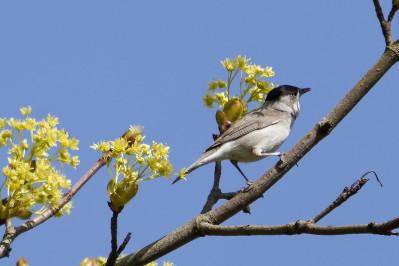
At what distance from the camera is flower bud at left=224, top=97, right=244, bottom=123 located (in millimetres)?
4367

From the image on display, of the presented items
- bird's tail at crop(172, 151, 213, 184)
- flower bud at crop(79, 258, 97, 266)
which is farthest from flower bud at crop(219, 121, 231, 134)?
flower bud at crop(79, 258, 97, 266)

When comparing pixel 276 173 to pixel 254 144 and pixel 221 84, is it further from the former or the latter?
pixel 254 144

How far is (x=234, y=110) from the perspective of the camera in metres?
4.37

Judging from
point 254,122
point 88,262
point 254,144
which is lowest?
point 88,262

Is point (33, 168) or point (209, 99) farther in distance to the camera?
point (209, 99)

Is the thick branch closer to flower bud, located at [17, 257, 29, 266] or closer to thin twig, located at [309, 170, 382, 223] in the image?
thin twig, located at [309, 170, 382, 223]

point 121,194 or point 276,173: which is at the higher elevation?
point 121,194

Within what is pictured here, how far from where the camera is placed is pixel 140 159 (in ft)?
10.7

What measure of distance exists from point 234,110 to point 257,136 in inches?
90.7

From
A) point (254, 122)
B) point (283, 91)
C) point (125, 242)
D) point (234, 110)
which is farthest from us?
point (283, 91)

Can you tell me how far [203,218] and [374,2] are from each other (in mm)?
1616

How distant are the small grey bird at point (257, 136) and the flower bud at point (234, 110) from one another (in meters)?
1.21

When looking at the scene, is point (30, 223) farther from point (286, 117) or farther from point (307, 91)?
point (307, 91)

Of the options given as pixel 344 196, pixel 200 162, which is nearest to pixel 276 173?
pixel 344 196
